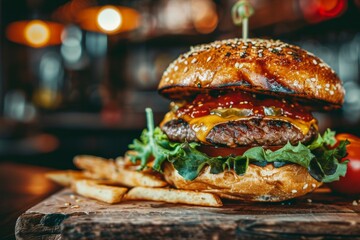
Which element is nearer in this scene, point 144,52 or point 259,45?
point 259,45

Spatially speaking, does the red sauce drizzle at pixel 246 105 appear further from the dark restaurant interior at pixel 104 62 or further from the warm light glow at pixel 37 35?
the warm light glow at pixel 37 35

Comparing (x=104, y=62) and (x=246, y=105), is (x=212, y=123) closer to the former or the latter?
(x=246, y=105)

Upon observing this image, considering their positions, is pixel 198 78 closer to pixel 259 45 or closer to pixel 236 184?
pixel 259 45

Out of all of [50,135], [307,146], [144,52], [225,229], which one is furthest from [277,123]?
[144,52]

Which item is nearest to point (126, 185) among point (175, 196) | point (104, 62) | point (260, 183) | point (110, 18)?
point (175, 196)

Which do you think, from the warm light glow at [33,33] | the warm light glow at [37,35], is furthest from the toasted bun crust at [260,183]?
the warm light glow at [37,35]

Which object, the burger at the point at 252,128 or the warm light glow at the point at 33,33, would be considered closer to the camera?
the burger at the point at 252,128
